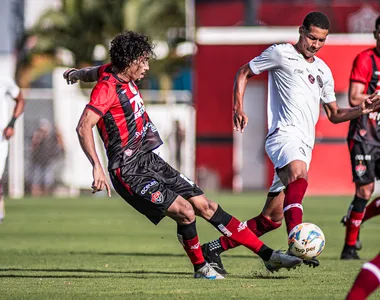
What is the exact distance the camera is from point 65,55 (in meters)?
34.8

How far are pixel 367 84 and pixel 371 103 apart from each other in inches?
78.6

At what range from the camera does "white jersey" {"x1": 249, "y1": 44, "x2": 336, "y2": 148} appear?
9.20 m

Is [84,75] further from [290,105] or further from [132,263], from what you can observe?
[132,263]

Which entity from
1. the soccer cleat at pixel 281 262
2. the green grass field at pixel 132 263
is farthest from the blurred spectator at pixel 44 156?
the soccer cleat at pixel 281 262

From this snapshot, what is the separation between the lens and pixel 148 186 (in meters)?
8.60

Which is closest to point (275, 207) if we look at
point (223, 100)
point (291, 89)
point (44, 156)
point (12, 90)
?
point (291, 89)

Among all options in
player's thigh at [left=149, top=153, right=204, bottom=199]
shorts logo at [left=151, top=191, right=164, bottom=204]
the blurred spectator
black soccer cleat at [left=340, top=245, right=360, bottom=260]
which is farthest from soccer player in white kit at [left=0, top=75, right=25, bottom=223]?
the blurred spectator

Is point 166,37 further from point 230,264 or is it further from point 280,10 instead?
point 230,264

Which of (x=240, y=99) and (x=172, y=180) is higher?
(x=240, y=99)

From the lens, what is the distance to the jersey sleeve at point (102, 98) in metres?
8.38

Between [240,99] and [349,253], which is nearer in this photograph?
[240,99]

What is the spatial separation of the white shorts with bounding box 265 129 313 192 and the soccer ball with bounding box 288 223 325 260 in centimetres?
77

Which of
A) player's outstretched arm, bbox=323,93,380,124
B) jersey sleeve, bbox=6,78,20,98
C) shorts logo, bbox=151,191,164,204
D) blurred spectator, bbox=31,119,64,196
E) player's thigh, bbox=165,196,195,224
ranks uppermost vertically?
player's outstretched arm, bbox=323,93,380,124

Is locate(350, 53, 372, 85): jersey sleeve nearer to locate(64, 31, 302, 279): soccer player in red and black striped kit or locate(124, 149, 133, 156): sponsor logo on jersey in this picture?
locate(64, 31, 302, 279): soccer player in red and black striped kit
